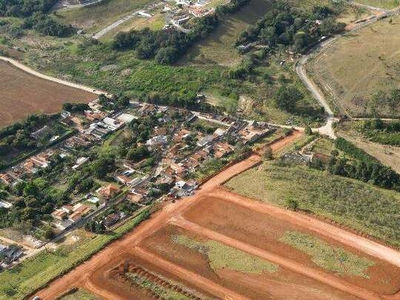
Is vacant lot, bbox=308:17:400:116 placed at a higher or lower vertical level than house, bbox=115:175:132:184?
higher

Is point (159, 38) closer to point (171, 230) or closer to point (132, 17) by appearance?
point (132, 17)

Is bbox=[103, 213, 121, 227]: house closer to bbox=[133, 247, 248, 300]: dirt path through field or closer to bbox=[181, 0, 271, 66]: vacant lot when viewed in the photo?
bbox=[133, 247, 248, 300]: dirt path through field

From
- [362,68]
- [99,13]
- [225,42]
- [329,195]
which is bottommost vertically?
[329,195]

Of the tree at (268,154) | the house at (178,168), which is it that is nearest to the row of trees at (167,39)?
the house at (178,168)

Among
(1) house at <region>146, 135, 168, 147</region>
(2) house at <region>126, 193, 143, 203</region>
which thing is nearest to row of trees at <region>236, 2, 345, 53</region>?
(1) house at <region>146, 135, 168, 147</region>

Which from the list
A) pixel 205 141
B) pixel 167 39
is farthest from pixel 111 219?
pixel 167 39

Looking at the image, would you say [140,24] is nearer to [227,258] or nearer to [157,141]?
[157,141]

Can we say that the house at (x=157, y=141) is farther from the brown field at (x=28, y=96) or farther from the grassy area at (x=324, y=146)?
the grassy area at (x=324, y=146)
